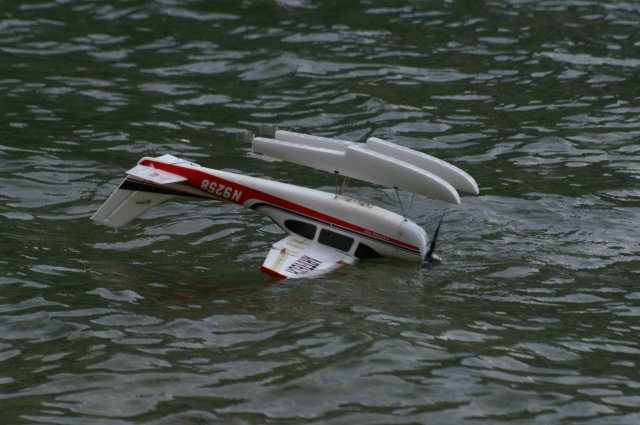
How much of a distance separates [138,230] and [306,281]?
5416 mm

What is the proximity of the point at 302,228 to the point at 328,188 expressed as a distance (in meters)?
4.48

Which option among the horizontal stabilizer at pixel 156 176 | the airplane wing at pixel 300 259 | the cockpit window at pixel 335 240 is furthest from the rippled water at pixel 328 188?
the horizontal stabilizer at pixel 156 176

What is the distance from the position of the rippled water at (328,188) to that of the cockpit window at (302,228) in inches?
40.0

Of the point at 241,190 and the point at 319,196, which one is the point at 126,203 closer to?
the point at 241,190

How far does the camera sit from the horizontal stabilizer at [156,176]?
20706 millimetres

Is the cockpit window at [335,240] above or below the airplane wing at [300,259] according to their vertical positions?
above

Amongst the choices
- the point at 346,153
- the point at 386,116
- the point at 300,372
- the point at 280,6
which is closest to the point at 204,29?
the point at 280,6

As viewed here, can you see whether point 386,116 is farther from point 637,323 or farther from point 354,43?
point 637,323

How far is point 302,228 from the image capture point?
20688 mm

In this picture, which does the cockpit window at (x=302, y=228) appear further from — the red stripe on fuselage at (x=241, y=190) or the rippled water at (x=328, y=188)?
the rippled water at (x=328, y=188)

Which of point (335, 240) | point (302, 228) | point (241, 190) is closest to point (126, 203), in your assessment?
point (241, 190)

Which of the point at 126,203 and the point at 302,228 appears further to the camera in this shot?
the point at 126,203

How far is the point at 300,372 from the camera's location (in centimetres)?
1534

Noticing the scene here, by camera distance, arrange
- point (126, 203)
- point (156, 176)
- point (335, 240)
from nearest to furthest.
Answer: point (335, 240) < point (156, 176) < point (126, 203)
